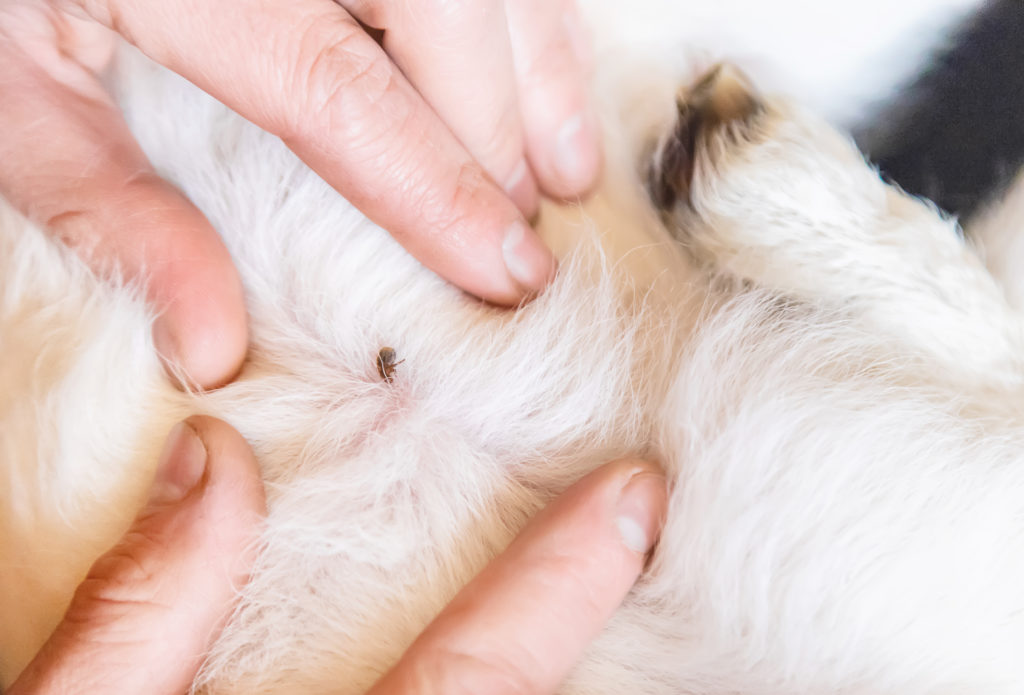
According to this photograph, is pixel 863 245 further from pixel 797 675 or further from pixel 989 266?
pixel 797 675

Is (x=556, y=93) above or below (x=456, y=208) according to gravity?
above

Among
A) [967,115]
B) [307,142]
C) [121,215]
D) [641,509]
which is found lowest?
[641,509]

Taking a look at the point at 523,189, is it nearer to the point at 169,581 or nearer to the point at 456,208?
the point at 456,208

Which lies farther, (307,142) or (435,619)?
(307,142)

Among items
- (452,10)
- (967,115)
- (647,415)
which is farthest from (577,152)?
(967,115)

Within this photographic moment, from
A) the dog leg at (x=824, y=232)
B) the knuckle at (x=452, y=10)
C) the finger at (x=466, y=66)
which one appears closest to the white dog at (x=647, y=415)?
the dog leg at (x=824, y=232)

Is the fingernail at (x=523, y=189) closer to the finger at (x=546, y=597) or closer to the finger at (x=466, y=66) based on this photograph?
the finger at (x=466, y=66)
